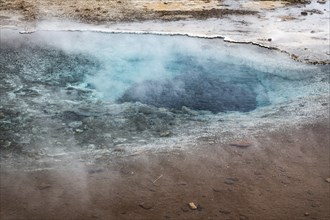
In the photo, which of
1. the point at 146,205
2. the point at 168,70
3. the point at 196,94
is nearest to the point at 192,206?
the point at 146,205

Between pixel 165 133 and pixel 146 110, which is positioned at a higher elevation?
pixel 146 110

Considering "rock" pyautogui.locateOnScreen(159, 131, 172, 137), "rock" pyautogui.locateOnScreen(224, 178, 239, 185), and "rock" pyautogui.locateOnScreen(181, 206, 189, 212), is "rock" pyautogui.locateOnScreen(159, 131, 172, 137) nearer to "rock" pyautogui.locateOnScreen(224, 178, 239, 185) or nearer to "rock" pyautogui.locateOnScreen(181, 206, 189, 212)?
"rock" pyautogui.locateOnScreen(224, 178, 239, 185)

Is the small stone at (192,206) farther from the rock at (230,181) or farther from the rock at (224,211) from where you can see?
the rock at (230,181)

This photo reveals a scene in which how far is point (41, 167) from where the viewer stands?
371 centimetres

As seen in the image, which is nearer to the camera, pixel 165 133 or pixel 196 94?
pixel 165 133

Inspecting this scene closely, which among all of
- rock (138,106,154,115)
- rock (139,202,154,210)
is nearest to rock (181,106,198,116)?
rock (138,106,154,115)

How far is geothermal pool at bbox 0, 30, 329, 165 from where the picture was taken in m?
4.35

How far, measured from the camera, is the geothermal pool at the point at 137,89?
435 cm

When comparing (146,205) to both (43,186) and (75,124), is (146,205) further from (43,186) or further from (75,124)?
(75,124)

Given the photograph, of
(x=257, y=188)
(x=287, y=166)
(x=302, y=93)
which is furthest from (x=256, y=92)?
(x=257, y=188)

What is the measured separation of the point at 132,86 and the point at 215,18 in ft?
12.6

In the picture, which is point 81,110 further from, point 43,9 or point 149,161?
point 43,9

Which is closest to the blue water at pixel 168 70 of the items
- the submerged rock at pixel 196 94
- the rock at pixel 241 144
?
the submerged rock at pixel 196 94

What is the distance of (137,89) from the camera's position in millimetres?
5336
